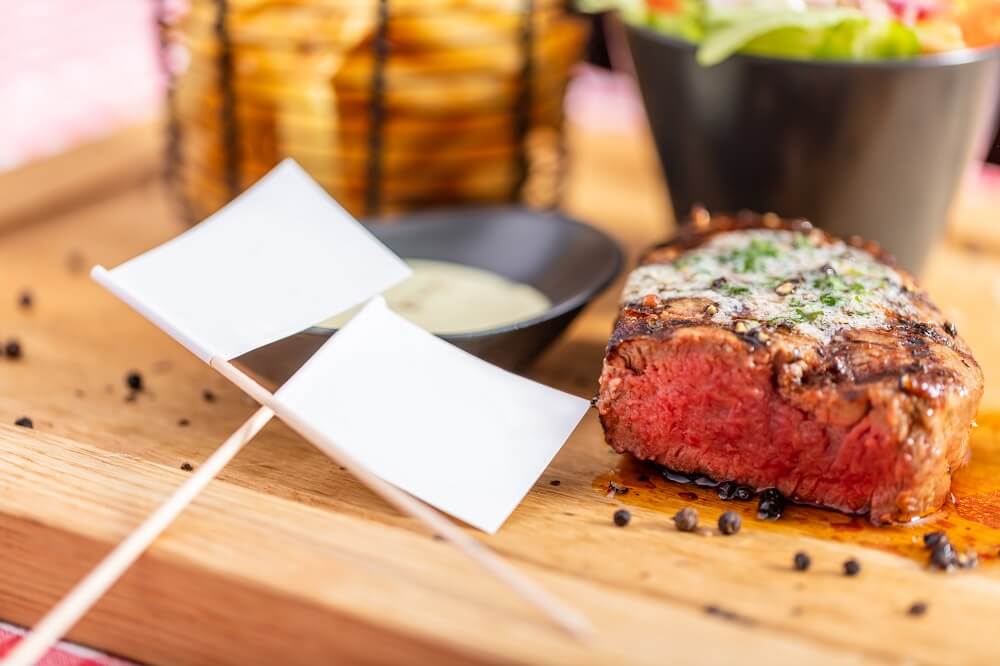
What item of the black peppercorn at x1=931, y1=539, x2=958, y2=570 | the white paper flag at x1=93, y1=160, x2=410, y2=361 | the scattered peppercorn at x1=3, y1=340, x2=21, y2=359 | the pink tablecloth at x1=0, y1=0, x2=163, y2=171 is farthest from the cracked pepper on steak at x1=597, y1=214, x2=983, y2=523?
the pink tablecloth at x1=0, y1=0, x2=163, y2=171

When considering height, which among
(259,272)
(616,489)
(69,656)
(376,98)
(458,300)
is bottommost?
(69,656)

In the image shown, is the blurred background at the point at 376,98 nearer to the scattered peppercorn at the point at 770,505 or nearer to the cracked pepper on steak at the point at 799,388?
the cracked pepper on steak at the point at 799,388

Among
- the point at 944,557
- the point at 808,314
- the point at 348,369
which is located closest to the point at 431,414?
the point at 348,369

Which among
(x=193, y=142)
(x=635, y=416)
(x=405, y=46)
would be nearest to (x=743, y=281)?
(x=635, y=416)

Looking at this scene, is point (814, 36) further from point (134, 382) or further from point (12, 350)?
point (12, 350)

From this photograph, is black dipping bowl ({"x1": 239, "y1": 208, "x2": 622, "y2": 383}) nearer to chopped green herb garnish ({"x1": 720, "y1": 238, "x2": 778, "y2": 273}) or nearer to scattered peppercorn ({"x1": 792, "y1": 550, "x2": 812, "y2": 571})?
chopped green herb garnish ({"x1": 720, "y1": 238, "x2": 778, "y2": 273})

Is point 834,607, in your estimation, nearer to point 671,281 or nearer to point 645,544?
point 645,544

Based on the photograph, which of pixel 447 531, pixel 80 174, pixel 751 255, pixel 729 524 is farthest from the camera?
pixel 80 174
